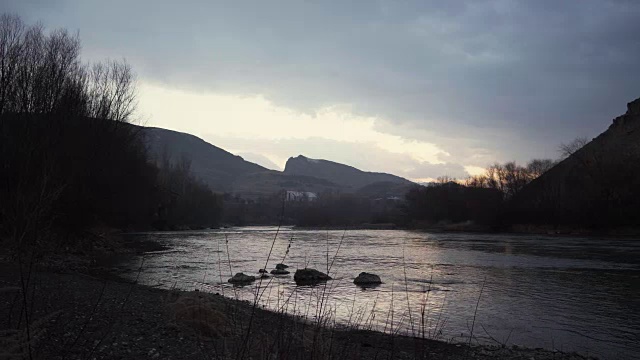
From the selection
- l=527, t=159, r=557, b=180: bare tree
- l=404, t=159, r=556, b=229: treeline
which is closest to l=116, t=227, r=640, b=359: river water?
l=404, t=159, r=556, b=229: treeline

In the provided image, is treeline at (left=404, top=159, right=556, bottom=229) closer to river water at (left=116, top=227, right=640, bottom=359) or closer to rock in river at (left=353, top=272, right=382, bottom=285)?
river water at (left=116, top=227, right=640, bottom=359)

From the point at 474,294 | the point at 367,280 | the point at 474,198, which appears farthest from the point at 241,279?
the point at 474,198

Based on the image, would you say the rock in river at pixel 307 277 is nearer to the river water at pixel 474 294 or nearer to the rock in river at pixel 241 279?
the river water at pixel 474 294

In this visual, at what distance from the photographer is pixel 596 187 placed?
3000 inches

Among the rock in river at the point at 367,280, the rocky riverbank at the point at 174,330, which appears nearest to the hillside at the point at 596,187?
the rock in river at the point at 367,280

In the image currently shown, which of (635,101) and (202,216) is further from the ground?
(635,101)

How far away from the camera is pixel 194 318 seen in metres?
10.9

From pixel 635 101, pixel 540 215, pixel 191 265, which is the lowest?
pixel 191 265

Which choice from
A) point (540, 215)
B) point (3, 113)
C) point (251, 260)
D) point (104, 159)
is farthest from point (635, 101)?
point (3, 113)

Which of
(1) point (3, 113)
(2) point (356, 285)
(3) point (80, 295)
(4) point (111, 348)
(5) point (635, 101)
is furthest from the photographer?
(5) point (635, 101)

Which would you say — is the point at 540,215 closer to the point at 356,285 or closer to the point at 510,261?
the point at 510,261

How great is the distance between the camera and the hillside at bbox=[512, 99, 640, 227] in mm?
69938

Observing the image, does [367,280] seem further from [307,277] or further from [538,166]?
[538,166]

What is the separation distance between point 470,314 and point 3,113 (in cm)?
3135
